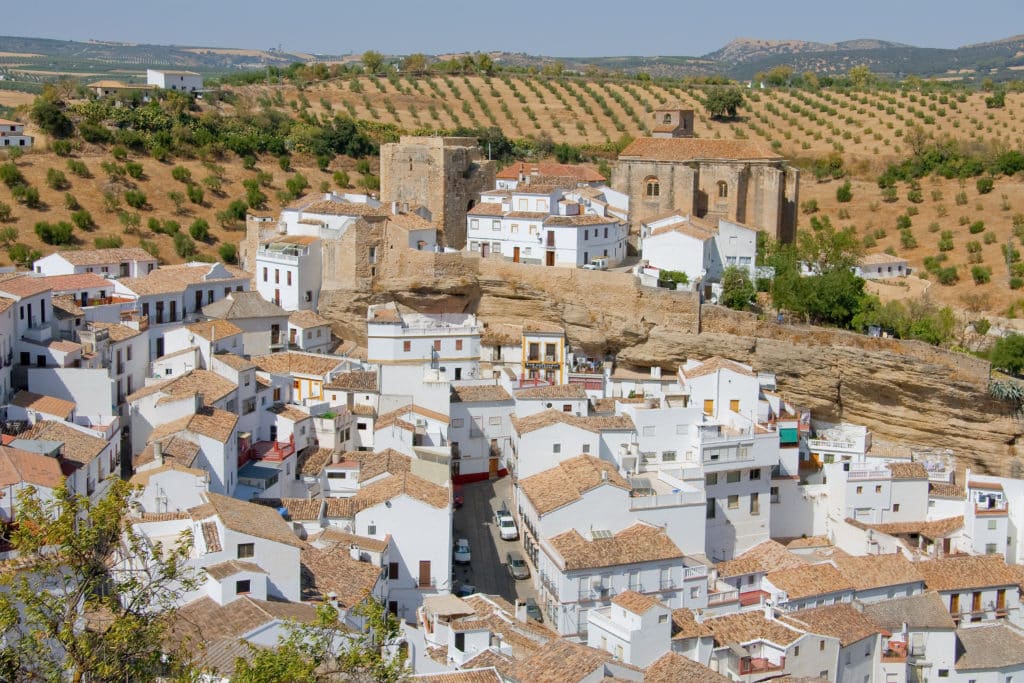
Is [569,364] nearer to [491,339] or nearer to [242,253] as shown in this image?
[491,339]

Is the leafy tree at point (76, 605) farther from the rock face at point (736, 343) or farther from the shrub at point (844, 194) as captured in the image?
the shrub at point (844, 194)

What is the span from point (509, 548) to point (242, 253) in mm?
17457

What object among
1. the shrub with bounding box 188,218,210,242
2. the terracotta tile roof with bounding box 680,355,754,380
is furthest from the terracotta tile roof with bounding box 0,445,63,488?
the shrub with bounding box 188,218,210,242

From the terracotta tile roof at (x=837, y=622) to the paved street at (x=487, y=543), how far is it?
574 cm

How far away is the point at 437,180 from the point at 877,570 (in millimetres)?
19623

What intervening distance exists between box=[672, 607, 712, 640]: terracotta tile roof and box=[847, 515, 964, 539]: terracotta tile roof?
271 inches

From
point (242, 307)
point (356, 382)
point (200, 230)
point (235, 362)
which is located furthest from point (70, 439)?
point (200, 230)

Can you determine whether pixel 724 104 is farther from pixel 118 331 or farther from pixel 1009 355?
pixel 118 331

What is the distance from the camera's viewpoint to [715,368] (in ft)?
102

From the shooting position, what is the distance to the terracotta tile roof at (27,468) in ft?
70.6

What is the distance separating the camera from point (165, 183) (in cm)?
→ 4862

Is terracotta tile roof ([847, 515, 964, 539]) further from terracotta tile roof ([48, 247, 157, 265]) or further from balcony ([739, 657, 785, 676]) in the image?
terracotta tile roof ([48, 247, 157, 265])

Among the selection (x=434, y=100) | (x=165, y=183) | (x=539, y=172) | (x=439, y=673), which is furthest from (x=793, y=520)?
(x=434, y=100)

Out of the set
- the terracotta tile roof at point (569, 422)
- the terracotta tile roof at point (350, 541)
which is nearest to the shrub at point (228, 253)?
the terracotta tile roof at point (569, 422)
